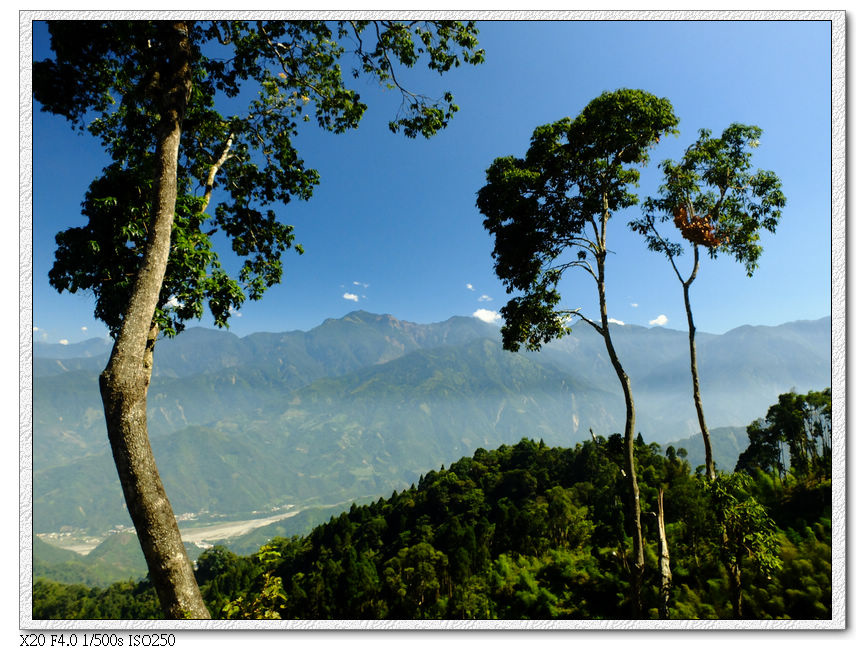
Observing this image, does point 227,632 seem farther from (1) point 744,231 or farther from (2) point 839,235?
(1) point 744,231

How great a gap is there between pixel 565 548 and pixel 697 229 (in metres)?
21.5

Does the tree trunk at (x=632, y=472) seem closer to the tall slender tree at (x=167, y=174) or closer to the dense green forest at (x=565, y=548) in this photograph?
the dense green forest at (x=565, y=548)

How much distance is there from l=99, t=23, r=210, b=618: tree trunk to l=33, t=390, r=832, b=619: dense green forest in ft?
2.13

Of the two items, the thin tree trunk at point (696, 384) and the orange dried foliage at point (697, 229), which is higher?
the orange dried foliage at point (697, 229)

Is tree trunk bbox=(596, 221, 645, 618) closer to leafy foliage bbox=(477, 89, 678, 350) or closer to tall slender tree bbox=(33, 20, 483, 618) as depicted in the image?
leafy foliage bbox=(477, 89, 678, 350)

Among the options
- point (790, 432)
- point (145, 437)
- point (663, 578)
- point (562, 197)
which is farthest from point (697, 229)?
point (790, 432)

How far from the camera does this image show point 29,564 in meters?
4.86

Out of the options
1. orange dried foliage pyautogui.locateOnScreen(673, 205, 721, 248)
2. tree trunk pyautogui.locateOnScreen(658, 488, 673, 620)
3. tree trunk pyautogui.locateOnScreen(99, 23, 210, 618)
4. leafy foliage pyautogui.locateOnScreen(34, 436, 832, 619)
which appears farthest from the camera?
orange dried foliage pyautogui.locateOnScreen(673, 205, 721, 248)

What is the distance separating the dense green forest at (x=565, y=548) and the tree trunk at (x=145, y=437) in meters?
0.65

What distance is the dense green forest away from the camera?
5.17m

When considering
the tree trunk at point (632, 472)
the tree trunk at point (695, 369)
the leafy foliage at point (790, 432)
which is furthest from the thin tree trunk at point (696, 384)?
the leafy foliage at point (790, 432)

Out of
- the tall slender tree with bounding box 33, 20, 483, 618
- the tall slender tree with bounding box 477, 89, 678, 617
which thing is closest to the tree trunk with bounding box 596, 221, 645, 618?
the tall slender tree with bounding box 477, 89, 678, 617

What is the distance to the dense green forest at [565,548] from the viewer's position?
5168 millimetres
